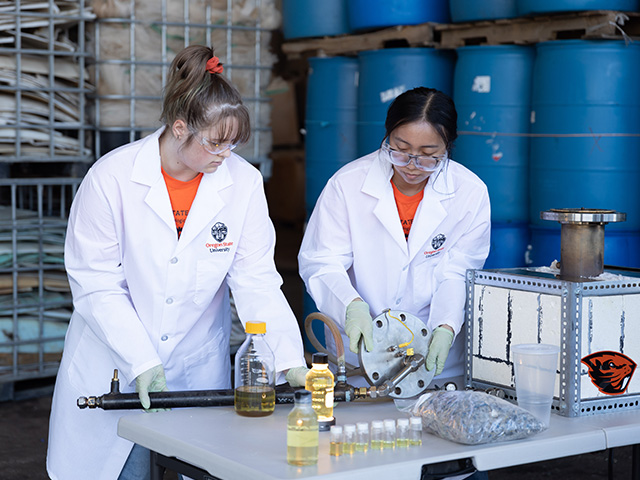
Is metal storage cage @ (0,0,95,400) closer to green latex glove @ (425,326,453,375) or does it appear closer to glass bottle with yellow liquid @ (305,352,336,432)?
green latex glove @ (425,326,453,375)

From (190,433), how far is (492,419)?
0.58 m

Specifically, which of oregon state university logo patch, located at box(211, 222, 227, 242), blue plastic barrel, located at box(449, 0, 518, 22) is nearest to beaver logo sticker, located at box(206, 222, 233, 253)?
oregon state university logo patch, located at box(211, 222, 227, 242)

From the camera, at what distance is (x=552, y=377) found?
6.17 feet

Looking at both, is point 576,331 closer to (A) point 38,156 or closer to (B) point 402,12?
(B) point 402,12

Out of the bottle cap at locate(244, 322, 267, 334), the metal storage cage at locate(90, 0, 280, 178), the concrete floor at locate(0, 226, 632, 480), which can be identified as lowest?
the concrete floor at locate(0, 226, 632, 480)

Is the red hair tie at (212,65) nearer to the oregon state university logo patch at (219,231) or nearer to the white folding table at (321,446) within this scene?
the oregon state university logo patch at (219,231)

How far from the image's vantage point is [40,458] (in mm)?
3521

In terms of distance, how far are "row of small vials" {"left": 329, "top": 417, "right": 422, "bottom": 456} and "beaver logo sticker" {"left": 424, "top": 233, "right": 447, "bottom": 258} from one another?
2.56 ft

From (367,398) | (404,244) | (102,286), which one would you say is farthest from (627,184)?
(102,286)

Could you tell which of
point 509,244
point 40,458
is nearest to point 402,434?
point 509,244

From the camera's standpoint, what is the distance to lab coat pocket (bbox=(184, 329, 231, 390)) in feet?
7.29

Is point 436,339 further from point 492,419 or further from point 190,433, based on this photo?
point 190,433

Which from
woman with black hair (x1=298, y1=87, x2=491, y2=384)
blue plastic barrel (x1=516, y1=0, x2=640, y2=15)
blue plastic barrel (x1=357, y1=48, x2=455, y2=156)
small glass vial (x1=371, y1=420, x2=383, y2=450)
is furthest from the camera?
blue plastic barrel (x1=357, y1=48, x2=455, y2=156)

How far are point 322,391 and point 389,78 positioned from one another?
7.71 ft
